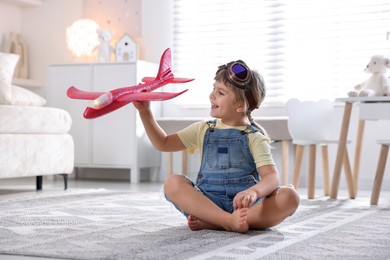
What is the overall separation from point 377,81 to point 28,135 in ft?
5.87

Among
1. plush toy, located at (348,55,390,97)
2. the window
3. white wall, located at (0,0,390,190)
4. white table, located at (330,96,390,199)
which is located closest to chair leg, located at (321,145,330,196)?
white table, located at (330,96,390,199)

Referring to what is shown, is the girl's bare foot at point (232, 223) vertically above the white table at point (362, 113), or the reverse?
the white table at point (362, 113)

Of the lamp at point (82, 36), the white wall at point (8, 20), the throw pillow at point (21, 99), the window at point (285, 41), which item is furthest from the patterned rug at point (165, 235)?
the white wall at point (8, 20)

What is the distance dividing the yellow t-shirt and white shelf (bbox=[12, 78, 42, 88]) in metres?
3.19

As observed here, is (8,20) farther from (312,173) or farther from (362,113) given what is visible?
(362,113)

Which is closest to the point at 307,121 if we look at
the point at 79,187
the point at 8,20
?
the point at 79,187

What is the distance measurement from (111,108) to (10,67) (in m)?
2.15

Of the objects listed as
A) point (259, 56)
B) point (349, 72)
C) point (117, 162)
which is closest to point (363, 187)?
point (349, 72)

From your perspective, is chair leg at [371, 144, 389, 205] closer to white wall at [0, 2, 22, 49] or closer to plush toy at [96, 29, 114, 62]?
plush toy at [96, 29, 114, 62]

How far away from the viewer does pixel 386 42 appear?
14.1ft

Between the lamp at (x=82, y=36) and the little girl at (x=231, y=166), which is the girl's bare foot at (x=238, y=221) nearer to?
the little girl at (x=231, y=166)

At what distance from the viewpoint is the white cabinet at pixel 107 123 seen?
4656 millimetres

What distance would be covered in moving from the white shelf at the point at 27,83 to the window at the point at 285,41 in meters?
1.13

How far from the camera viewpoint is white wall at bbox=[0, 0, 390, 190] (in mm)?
4352
